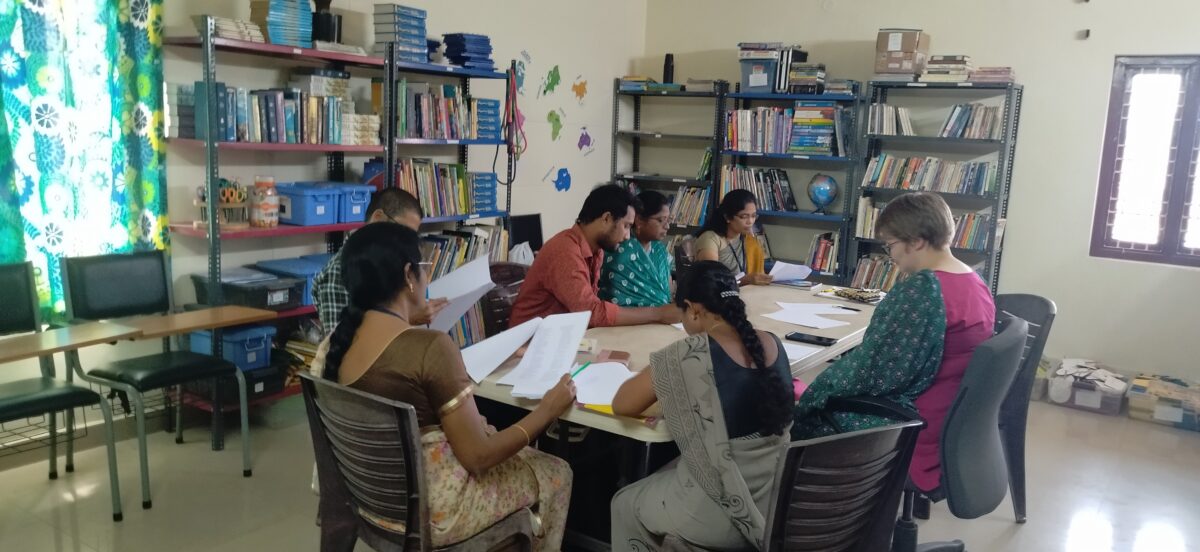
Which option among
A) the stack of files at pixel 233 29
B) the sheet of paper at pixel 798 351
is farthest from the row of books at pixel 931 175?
the stack of files at pixel 233 29

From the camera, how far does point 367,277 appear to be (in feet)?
6.61

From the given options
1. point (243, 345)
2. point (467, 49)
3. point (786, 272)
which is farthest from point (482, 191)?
point (786, 272)

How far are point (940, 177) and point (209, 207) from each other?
413cm

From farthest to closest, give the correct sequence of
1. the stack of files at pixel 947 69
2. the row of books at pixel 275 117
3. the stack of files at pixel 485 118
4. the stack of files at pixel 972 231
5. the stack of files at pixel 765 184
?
1. the stack of files at pixel 765 184
2. the stack of files at pixel 972 231
3. the stack of files at pixel 947 69
4. the stack of files at pixel 485 118
5. the row of books at pixel 275 117

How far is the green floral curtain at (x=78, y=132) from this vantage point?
346cm

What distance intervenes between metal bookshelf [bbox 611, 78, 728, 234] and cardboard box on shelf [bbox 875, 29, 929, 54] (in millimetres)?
1141

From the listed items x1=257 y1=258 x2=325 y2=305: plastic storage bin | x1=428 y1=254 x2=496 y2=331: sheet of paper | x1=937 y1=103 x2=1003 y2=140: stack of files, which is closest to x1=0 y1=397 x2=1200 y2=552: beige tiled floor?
x1=257 y1=258 x2=325 y2=305: plastic storage bin

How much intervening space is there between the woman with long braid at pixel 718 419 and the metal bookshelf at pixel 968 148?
10.8 ft

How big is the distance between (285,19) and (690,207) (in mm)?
3333

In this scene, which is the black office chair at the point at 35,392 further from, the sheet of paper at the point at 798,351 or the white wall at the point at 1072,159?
the white wall at the point at 1072,159

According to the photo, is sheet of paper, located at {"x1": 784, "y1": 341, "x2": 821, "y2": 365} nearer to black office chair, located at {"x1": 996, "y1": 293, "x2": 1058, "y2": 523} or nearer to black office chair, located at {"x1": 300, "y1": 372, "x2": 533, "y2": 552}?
black office chair, located at {"x1": 996, "y1": 293, "x2": 1058, "y2": 523}

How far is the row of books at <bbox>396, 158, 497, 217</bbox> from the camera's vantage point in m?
4.60

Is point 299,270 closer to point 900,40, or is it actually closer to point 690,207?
point 690,207

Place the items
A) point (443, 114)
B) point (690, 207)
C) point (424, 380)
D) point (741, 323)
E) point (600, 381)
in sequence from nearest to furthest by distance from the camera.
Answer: point (424, 380)
point (741, 323)
point (600, 381)
point (443, 114)
point (690, 207)
